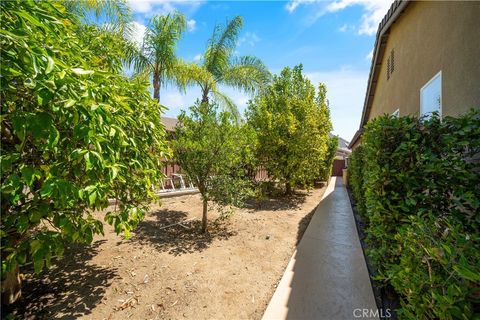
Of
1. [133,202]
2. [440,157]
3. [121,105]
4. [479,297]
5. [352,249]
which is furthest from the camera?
[352,249]

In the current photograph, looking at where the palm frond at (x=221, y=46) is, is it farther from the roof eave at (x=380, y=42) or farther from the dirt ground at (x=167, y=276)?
the dirt ground at (x=167, y=276)

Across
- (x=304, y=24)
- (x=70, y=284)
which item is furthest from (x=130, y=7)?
(x=70, y=284)

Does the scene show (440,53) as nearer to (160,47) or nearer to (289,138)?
(289,138)

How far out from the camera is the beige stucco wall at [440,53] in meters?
3.72

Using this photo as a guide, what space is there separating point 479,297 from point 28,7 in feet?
13.4

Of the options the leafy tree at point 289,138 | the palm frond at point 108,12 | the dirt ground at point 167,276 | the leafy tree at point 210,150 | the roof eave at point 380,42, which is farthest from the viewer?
the leafy tree at point 289,138

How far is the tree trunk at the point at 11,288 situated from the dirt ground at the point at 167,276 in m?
0.13

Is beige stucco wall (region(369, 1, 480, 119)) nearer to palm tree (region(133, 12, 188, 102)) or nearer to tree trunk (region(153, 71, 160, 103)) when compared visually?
palm tree (region(133, 12, 188, 102))

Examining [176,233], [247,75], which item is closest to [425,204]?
[176,233]

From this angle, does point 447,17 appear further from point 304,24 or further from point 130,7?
point 130,7

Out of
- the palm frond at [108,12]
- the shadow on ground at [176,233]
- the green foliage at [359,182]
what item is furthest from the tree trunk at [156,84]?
the green foliage at [359,182]

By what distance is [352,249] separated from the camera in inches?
222

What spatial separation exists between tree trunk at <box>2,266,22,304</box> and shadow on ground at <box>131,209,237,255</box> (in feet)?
7.78

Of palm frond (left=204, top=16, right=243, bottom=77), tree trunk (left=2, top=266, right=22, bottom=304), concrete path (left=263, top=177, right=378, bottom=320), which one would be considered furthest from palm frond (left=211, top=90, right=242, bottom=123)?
tree trunk (left=2, top=266, right=22, bottom=304)
